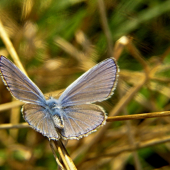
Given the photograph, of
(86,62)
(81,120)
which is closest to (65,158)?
(81,120)

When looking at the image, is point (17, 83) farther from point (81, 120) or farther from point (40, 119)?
point (81, 120)

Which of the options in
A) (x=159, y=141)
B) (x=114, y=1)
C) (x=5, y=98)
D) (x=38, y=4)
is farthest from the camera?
(x=5, y=98)

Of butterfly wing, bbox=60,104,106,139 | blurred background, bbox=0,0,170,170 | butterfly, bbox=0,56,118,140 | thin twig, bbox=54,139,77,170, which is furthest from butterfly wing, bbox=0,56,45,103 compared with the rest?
blurred background, bbox=0,0,170,170

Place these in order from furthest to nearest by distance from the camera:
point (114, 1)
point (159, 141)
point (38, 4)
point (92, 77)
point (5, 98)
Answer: point (5, 98) → point (38, 4) → point (114, 1) → point (159, 141) → point (92, 77)

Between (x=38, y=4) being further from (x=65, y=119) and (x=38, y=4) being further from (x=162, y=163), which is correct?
(x=162, y=163)

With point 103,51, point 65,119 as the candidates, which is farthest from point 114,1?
point 65,119

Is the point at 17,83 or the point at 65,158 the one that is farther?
the point at 17,83

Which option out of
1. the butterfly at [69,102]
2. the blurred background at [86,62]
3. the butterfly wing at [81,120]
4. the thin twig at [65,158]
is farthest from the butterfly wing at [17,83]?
the blurred background at [86,62]
